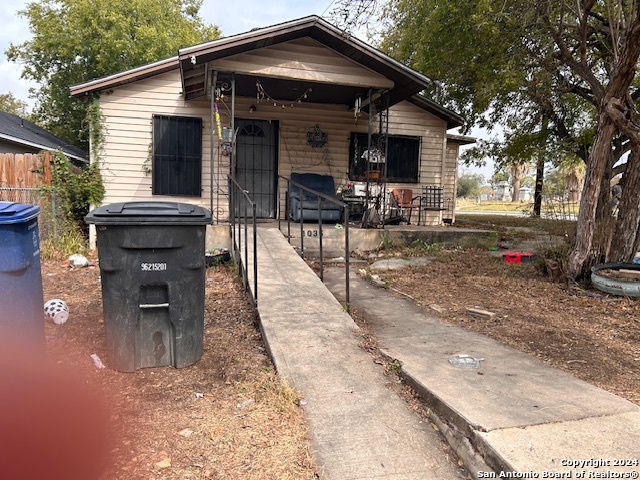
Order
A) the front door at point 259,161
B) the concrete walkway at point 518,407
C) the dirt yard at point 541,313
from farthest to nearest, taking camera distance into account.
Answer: the front door at point 259,161 → the dirt yard at point 541,313 → the concrete walkway at point 518,407

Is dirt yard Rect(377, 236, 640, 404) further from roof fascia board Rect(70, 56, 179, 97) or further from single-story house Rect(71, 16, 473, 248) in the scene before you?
roof fascia board Rect(70, 56, 179, 97)

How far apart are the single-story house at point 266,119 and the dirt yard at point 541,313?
295cm

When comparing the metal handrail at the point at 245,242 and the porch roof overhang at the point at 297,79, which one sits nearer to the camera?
the metal handrail at the point at 245,242

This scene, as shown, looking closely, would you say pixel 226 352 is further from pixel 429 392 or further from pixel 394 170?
pixel 394 170

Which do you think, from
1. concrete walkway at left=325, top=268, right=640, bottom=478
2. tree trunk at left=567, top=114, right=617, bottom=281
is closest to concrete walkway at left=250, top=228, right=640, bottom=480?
concrete walkway at left=325, top=268, right=640, bottom=478

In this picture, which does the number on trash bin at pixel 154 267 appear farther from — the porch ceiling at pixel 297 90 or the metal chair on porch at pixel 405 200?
the metal chair on porch at pixel 405 200

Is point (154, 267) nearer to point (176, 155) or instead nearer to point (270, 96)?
point (176, 155)

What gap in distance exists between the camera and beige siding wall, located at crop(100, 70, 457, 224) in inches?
334

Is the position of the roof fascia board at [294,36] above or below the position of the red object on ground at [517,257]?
above

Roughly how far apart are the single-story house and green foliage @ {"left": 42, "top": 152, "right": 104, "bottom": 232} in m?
0.25

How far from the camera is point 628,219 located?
5.87 meters

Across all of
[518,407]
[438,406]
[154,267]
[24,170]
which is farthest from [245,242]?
[24,170]

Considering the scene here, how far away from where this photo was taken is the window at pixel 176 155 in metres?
8.70

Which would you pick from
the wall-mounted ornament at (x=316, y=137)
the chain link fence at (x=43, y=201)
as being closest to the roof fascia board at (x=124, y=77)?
the chain link fence at (x=43, y=201)
